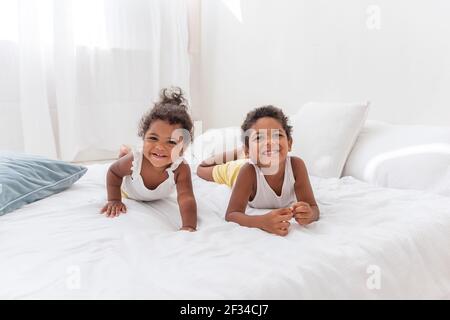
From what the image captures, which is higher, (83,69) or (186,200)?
(83,69)

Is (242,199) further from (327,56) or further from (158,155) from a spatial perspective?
(327,56)

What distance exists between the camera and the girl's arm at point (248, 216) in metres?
0.99

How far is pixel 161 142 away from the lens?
1.28 meters

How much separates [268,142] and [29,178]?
737 mm

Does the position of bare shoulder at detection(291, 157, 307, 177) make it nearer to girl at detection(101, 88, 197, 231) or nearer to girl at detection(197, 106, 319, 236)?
girl at detection(197, 106, 319, 236)

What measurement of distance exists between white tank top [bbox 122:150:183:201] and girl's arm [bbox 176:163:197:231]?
0.03 m

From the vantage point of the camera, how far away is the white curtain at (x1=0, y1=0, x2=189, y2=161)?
7.32 ft

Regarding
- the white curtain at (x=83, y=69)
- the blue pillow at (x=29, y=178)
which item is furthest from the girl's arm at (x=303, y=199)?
the white curtain at (x=83, y=69)

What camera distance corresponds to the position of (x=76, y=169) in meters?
1.46

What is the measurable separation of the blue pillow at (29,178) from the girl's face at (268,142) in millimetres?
631

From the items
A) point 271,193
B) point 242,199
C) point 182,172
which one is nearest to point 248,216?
point 242,199

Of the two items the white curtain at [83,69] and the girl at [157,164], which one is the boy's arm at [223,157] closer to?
the girl at [157,164]
